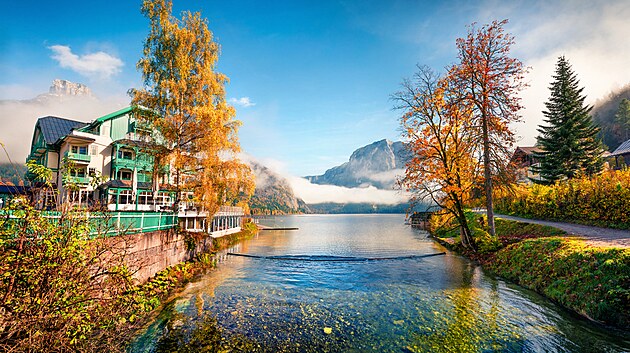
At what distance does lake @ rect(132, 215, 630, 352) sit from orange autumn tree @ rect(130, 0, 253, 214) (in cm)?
799

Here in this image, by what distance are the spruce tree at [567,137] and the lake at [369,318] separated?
100ft

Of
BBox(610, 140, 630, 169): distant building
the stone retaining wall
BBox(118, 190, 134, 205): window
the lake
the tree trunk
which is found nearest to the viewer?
the lake

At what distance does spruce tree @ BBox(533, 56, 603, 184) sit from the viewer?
36.1 meters

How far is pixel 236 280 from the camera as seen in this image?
16625mm

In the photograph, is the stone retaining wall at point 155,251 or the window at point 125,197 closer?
the stone retaining wall at point 155,251

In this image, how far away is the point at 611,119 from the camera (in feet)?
343

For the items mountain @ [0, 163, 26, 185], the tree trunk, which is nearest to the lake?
mountain @ [0, 163, 26, 185]

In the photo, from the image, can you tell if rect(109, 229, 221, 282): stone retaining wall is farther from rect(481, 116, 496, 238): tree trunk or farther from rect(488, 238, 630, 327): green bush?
rect(481, 116, 496, 238): tree trunk

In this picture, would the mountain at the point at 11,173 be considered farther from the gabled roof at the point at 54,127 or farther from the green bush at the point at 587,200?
the gabled roof at the point at 54,127

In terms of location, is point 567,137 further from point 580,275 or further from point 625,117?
point 625,117

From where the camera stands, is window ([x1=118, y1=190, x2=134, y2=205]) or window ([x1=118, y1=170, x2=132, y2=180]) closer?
window ([x1=118, y1=190, x2=134, y2=205])

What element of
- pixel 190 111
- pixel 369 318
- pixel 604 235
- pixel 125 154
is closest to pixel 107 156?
pixel 125 154

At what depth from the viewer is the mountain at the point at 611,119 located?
3455 inches

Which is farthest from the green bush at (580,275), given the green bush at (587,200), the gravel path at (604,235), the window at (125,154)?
the window at (125,154)
